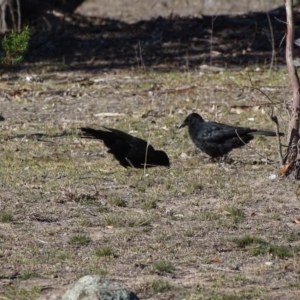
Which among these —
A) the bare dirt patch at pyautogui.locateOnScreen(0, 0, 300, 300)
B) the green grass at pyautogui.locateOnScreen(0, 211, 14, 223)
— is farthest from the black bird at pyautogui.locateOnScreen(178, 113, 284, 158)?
the green grass at pyautogui.locateOnScreen(0, 211, 14, 223)

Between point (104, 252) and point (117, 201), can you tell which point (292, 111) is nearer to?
point (117, 201)

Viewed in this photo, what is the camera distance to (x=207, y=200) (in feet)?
29.1

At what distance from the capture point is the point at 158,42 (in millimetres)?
21578

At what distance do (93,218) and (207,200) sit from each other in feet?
3.81

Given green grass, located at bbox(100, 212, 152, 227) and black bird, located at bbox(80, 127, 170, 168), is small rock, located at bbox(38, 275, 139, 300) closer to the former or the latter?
green grass, located at bbox(100, 212, 152, 227)

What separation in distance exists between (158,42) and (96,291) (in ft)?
53.9

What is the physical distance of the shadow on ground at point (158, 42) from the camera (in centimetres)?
1991

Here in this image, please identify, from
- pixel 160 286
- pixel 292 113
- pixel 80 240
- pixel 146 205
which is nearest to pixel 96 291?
pixel 160 286

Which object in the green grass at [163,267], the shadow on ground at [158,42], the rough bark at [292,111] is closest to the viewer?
the green grass at [163,267]

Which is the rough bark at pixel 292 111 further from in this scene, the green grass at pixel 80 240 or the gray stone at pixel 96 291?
the gray stone at pixel 96 291

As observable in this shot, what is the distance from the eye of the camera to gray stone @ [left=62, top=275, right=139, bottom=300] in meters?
5.44

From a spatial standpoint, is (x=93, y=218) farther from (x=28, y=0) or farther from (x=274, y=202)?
(x=28, y=0)

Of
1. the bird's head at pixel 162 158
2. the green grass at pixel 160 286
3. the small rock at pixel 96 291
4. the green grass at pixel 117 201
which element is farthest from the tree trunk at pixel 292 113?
the small rock at pixel 96 291

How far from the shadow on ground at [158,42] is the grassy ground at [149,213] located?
5497 mm
